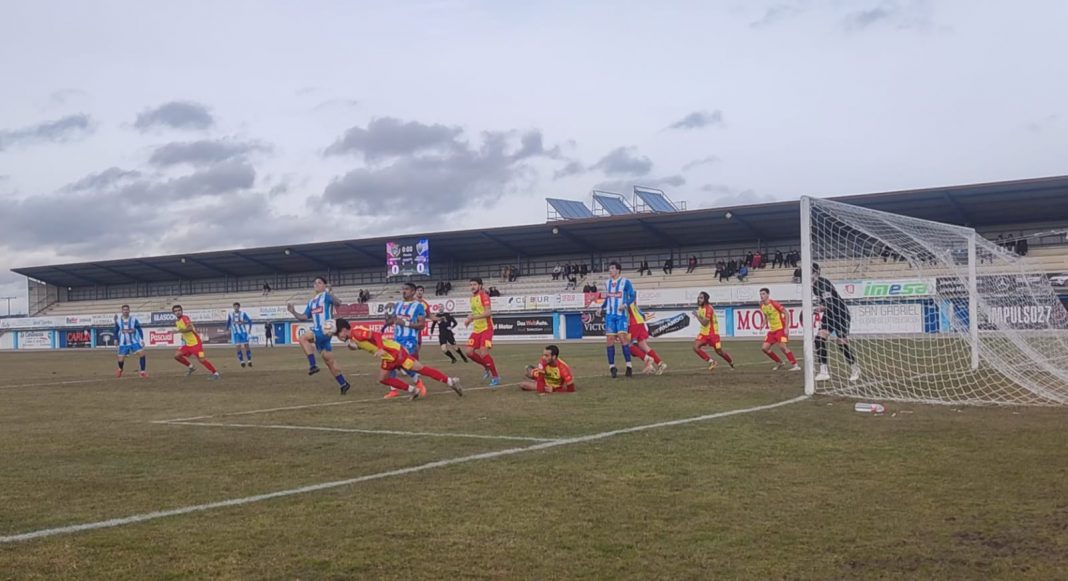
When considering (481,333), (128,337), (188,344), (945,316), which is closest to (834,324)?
(945,316)

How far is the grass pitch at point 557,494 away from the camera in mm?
4777

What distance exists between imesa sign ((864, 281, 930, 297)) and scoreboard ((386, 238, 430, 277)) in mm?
39915

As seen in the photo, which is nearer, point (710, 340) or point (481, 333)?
point (481, 333)

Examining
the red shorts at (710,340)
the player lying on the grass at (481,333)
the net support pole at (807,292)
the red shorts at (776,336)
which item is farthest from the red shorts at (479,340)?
the net support pole at (807,292)

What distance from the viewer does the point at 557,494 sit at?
6.44 metres

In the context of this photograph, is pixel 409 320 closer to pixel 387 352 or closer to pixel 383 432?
pixel 387 352

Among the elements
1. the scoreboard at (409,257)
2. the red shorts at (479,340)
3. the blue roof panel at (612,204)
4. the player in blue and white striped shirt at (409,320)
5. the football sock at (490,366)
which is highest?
the blue roof panel at (612,204)

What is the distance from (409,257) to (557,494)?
60385mm

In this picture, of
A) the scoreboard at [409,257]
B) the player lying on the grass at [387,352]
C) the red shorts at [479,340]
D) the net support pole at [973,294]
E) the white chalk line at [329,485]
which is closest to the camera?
the white chalk line at [329,485]

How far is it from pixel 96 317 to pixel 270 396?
215 ft

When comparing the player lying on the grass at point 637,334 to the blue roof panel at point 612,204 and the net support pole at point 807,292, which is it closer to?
the net support pole at point 807,292

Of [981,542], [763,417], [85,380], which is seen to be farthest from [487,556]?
[85,380]

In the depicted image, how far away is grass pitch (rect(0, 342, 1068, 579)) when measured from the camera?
4.78m

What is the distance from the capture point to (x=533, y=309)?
188 feet
